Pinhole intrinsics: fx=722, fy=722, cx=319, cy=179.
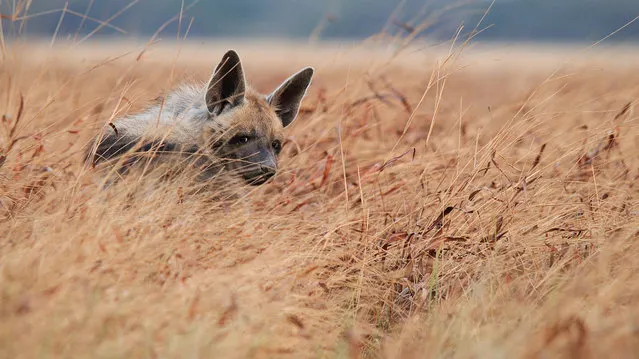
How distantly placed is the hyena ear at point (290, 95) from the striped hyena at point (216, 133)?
194mm

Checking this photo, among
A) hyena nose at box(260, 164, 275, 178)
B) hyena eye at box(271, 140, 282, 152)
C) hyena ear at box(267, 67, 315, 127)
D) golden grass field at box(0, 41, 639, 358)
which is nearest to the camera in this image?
golden grass field at box(0, 41, 639, 358)

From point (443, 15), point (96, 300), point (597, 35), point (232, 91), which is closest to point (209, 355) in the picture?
point (96, 300)

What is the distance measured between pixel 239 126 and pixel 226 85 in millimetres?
299

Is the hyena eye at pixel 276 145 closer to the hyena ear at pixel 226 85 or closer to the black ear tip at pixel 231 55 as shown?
the hyena ear at pixel 226 85

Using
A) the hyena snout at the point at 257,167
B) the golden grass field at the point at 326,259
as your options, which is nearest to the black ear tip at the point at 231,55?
the golden grass field at the point at 326,259

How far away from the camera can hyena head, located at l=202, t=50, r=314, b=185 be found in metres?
4.54

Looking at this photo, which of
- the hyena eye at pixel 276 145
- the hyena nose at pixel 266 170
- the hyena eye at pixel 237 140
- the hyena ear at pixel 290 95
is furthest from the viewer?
the hyena ear at pixel 290 95

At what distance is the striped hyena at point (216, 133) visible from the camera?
178 inches

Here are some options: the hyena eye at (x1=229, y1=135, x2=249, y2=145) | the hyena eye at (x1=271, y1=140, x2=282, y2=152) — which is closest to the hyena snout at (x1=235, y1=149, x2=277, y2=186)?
the hyena eye at (x1=229, y1=135, x2=249, y2=145)

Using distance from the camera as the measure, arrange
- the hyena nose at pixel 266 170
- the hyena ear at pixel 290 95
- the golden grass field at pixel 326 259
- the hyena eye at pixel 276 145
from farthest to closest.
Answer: the hyena ear at pixel 290 95
the hyena eye at pixel 276 145
the hyena nose at pixel 266 170
the golden grass field at pixel 326 259

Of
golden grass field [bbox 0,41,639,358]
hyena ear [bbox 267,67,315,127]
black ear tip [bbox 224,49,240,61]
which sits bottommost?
golden grass field [bbox 0,41,639,358]

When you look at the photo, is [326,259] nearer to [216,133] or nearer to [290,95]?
[216,133]

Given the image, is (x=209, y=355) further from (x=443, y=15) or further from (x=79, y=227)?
(x=443, y=15)

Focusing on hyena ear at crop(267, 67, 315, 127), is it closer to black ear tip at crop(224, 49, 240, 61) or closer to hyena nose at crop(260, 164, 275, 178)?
black ear tip at crop(224, 49, 240, 61)
